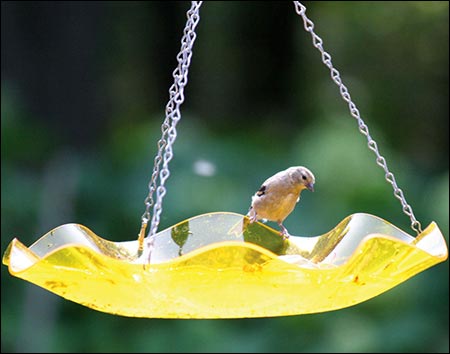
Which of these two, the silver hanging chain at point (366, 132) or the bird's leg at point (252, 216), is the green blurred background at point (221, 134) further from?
the silver hanging chain at point (366, 132)

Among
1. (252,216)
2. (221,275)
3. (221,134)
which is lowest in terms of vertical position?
(221,275)

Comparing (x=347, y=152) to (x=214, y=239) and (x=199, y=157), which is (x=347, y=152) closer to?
(x=199, y=157)

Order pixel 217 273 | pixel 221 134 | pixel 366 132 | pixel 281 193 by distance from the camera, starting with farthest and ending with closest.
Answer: pixel 221 134, pixel 281 193, pixel 366 132, pixel 217 273

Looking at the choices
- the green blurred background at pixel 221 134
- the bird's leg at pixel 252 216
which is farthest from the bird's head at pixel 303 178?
the green blurred background at pixel 221 134

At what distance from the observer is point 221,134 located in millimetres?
5434

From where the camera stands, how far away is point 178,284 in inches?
62.0

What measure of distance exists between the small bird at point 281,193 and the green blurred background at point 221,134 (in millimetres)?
2034

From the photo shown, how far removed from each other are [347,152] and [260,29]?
199cm

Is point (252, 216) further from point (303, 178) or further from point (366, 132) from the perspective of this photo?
point (366, 132)

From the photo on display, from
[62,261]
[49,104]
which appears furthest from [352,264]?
[49,104]

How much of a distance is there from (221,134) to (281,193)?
11.2 feet

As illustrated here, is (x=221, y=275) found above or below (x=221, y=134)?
below

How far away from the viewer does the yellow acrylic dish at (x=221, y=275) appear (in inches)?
59.9

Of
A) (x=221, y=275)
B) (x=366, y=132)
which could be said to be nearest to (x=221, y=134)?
(x=366, y=132)
